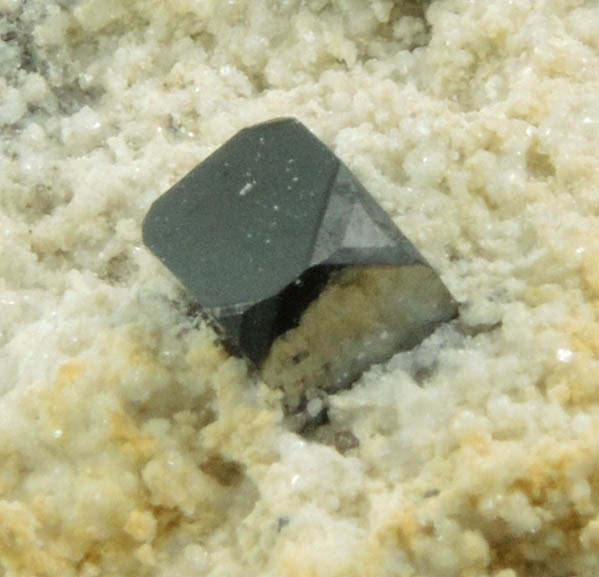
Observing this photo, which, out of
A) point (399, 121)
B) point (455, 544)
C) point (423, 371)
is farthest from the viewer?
point (399, 121)

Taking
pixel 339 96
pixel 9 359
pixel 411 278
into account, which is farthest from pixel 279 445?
pixel 339 96

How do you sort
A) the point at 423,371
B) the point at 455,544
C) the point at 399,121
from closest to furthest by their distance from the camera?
the point at 455,544 < the point at 423,371 < the point at 399,121

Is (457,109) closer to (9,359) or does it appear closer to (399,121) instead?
(399,121)

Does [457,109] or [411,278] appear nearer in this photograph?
[411,278]

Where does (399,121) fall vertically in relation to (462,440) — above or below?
above
